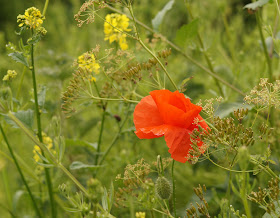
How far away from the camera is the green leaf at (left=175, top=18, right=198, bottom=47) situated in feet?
2.84

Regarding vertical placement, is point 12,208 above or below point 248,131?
below

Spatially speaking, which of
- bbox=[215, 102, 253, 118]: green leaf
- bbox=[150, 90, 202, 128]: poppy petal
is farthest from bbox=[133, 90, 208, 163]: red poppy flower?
bbox=[215, 102, 253, 118]: green leaf

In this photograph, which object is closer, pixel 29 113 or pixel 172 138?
pixel 172 138

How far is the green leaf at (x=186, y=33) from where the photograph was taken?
2.84ft

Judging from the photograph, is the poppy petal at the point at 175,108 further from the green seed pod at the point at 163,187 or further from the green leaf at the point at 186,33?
the green leaf at the point at 186,33

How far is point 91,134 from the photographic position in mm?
1382

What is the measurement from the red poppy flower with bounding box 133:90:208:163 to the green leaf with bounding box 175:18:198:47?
35 centimetres

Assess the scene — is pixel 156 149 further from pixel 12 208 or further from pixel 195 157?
pixel 195 157

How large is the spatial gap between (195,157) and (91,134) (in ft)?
3.05

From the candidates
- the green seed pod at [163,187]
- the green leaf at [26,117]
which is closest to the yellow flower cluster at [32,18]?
the green leaf at [26,117]

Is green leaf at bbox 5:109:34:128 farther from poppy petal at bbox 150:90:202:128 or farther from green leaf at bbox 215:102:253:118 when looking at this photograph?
green leaf at bbox 215:102:253:118

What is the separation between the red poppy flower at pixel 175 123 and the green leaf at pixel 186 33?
13.7 inches

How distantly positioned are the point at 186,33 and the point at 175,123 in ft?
1.28

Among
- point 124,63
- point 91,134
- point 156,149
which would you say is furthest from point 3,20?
point 124,63
